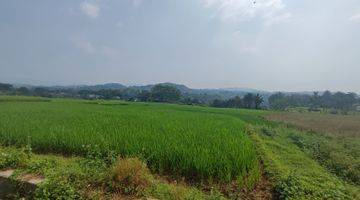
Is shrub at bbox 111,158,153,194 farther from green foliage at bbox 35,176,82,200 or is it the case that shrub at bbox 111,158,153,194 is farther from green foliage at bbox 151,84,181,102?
green foliage at bbox 151,84,181,102

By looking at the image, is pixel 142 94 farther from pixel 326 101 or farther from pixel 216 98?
pixel 326 101

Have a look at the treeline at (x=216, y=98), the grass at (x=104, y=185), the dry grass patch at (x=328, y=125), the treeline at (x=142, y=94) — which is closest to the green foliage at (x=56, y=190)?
the grass at (x=104, y=185)

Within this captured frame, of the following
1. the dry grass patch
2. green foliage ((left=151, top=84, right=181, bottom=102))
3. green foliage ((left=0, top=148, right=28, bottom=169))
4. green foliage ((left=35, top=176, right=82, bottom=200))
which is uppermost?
green foliage ((left=151, top=84, right=181, bottom=102))

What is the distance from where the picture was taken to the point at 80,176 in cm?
609

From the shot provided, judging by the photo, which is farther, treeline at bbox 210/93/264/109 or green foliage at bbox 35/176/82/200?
treeline at bbox 210/93/264/109

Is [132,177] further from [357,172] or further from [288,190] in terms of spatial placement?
[357,172]

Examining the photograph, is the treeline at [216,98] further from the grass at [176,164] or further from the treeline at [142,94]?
the grass at [176,164]

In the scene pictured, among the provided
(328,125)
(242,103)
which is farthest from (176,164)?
(242,103)

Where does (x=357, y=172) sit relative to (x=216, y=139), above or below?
below

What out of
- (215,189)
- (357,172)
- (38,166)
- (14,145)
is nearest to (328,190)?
(215,189)

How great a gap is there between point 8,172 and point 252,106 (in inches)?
2242

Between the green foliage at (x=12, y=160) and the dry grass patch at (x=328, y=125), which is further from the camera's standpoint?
the dry grass patch at (x=328, y=125)

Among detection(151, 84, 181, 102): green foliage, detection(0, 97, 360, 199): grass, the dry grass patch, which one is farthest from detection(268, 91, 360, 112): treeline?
detection(0, 97, 360, 199): grass

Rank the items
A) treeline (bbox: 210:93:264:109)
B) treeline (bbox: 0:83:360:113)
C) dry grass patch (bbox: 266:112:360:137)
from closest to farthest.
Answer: dry grass patch (bbox: 266:112:360:137) < treeline (bbox: 210:93:264:109) < treeline (bbox: 0:83:360:113)
